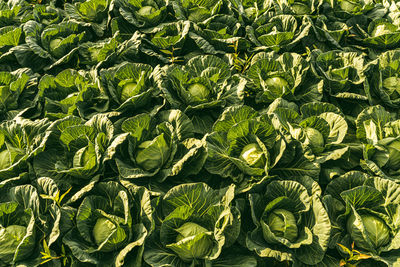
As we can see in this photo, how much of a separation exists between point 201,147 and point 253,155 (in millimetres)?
449

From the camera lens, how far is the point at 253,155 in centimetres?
271

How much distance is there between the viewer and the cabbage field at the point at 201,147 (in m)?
2.40

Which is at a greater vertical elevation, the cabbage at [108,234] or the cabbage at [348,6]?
the cabbage at [348,6]

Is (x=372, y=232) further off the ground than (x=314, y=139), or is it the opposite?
(x=314, y=139)

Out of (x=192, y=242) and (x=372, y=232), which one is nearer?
(x=192, y=242)

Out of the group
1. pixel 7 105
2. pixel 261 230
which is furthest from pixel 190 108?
pixel 7 105

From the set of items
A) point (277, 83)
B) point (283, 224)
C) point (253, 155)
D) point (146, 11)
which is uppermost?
point (146, 11)

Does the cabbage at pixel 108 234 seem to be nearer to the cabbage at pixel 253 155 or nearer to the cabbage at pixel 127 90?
the cabbage at pixel 253 155

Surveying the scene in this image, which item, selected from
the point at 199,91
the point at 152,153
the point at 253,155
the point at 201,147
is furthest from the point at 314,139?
the point at 152,153

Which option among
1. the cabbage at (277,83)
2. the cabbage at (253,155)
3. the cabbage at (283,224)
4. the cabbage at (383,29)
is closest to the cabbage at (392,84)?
the cabbage at (383,29)

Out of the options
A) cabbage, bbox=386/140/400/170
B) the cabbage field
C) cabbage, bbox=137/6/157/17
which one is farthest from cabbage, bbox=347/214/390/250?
cabbage, bbox=137/6/157/17

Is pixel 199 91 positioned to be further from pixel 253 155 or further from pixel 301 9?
pixel 301 9

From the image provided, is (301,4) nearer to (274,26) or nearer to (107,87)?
(274,26)

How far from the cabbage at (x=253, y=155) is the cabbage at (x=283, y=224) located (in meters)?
0.40
